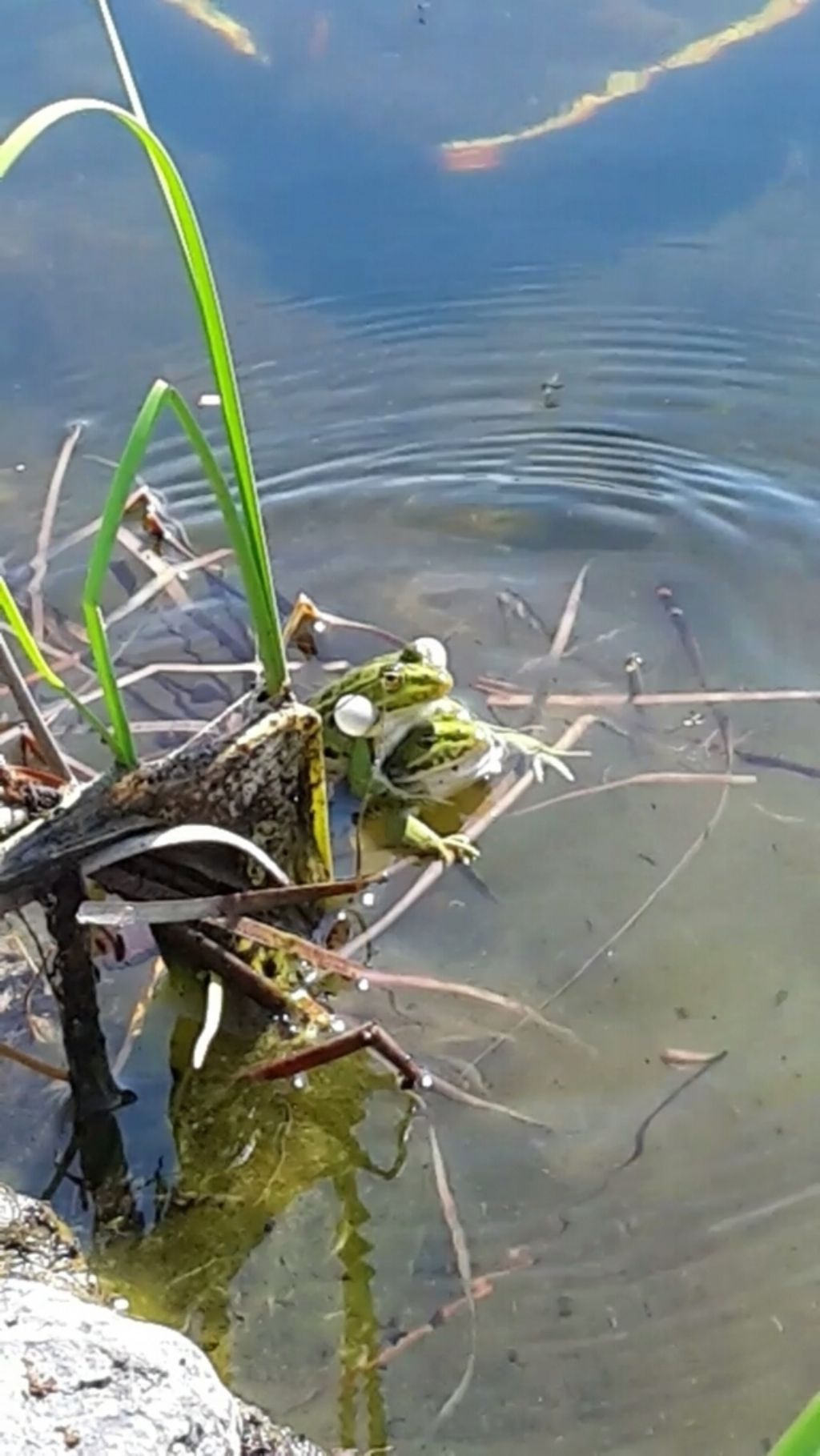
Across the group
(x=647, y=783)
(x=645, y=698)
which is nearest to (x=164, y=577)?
(x=645, y=698)

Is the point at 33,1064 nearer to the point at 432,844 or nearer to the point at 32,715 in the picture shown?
the point at 32,715

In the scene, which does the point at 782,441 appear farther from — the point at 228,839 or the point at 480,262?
the point at 228,839

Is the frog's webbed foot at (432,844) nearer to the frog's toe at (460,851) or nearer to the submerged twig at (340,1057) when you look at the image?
the frog's toe at (460,851)

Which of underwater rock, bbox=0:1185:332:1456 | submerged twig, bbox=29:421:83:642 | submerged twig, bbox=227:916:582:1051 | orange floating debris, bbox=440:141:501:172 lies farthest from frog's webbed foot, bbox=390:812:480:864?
orange floating debris, bbox=440:141:501:172

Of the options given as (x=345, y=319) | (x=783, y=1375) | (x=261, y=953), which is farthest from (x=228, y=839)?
(x=345, y=319)

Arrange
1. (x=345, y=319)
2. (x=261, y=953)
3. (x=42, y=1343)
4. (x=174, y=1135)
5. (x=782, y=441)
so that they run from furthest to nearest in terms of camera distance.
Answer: (x=345, y=319)
(x=782, y=441)
(x=261, y=953)
(x=174, y=1135)
(x=42, y=1343)

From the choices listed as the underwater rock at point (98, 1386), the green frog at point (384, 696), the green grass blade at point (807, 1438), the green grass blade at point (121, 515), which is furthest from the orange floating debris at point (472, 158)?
the green grass blade at point (807, 1438)
